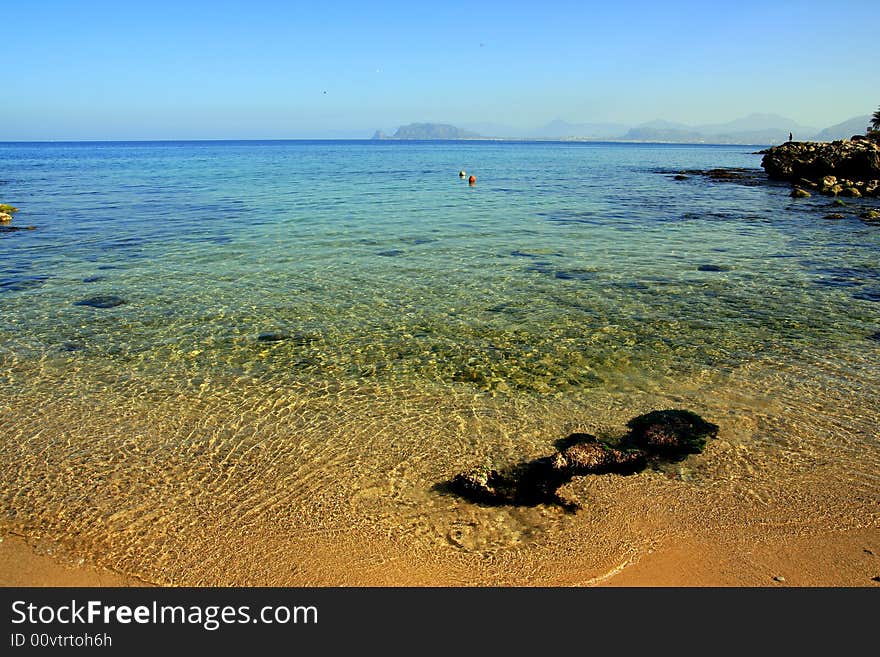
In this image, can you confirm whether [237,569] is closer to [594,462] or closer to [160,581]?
[160,581]

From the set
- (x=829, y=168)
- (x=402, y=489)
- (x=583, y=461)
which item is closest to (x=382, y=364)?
(x=402, y=489)

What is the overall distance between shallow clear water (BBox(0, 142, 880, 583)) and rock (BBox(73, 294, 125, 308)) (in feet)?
0.94

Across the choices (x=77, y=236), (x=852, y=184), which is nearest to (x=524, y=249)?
(x=77, y=236)

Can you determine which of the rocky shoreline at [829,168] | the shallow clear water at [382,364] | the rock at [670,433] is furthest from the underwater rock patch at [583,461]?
the rocky shoreline at [829,168]

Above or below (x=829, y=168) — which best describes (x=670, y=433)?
below

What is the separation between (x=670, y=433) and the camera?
289 inches

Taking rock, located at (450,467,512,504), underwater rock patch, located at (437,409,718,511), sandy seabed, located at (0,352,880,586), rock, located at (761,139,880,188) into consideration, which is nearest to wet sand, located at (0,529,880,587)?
sandy seabed, located at (0,352,880,586)

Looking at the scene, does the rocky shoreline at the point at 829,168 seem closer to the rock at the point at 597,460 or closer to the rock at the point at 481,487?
the rock at the point at 597,460

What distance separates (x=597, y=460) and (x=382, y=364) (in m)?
4.34

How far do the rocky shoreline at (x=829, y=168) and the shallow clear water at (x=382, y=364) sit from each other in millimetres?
21378

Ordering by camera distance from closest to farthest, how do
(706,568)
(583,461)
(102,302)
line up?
(706,568), (583,461), (102,302)

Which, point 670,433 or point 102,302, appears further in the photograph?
point 102,302

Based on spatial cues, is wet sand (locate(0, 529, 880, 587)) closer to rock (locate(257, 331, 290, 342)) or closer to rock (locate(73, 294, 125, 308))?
rock (locate(257, 331, 290, 342))

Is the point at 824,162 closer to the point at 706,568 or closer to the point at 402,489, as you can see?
the point at 706,568
